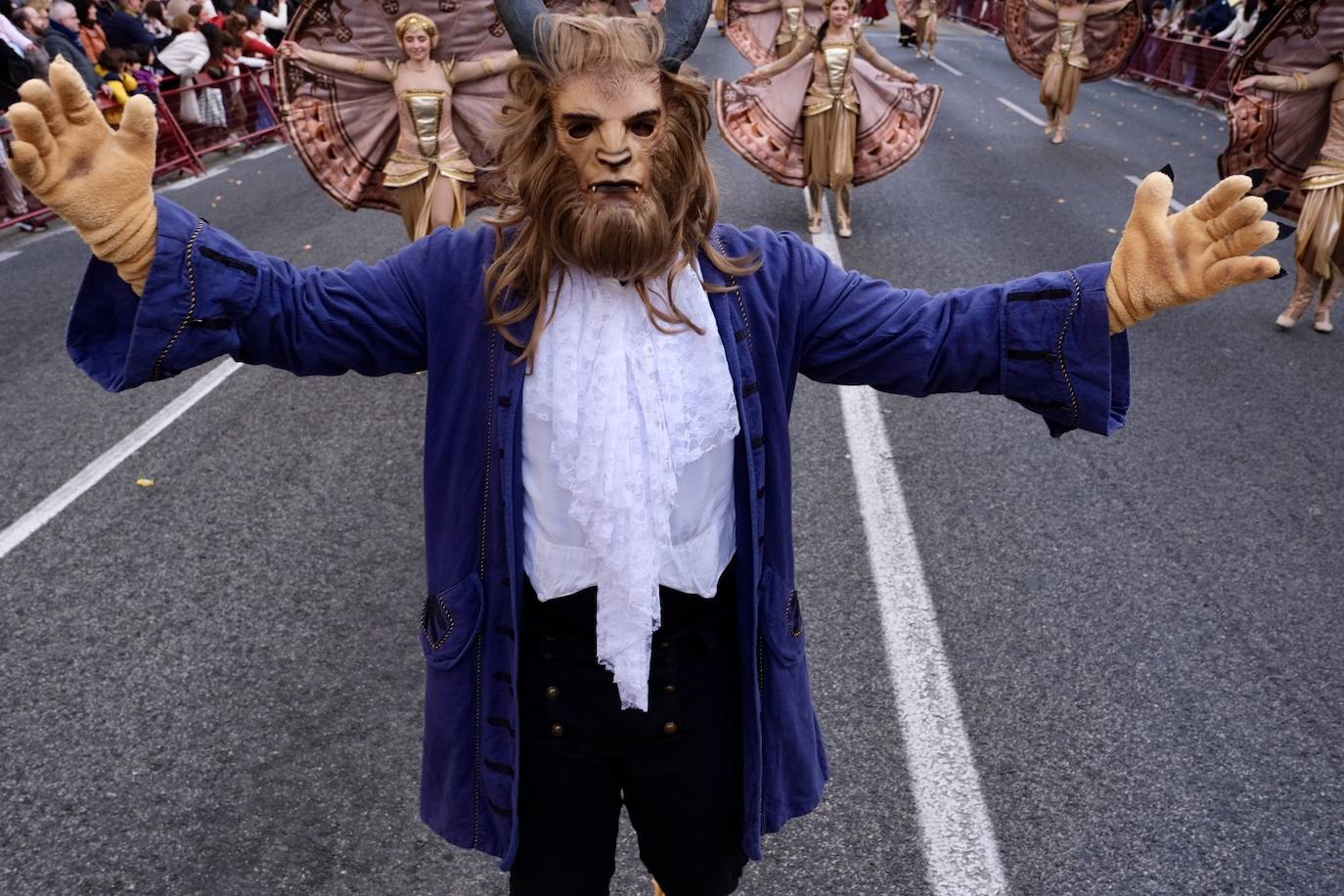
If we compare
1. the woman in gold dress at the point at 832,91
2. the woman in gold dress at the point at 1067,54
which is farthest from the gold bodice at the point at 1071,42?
the woman in gold dress at the point at 832,91

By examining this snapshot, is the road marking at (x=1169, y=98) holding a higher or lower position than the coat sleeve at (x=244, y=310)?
lower

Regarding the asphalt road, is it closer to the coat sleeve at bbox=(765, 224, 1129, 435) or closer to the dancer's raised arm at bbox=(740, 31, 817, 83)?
the coat sleeve at bbox=(765, 224, 1129, 435)

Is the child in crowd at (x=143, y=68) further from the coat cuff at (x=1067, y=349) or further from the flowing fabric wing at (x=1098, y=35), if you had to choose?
the coat cuff at (x=1067, y=349)

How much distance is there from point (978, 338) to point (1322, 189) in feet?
19.2

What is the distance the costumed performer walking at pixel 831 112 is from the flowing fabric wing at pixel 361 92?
3468 mm

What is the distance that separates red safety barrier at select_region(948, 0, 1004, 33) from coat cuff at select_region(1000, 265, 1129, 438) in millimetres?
32685

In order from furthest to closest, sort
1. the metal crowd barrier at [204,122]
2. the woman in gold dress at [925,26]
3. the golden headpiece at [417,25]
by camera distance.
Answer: the woman in gold dress at [925,26], the metal crowd barrier at [204,122], the golden headpiece at [417,25]

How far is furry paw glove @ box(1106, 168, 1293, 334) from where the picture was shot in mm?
1684

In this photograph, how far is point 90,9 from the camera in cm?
1306

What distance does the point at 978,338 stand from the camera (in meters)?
1.94

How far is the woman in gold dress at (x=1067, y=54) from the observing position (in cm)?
1378

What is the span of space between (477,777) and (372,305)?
0.89m

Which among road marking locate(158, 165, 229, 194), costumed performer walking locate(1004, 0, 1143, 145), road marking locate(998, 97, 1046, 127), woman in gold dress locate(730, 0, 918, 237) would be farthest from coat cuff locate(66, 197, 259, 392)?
road marking locate(998, 97, 1046, 127)

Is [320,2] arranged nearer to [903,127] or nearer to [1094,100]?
[903,127]
